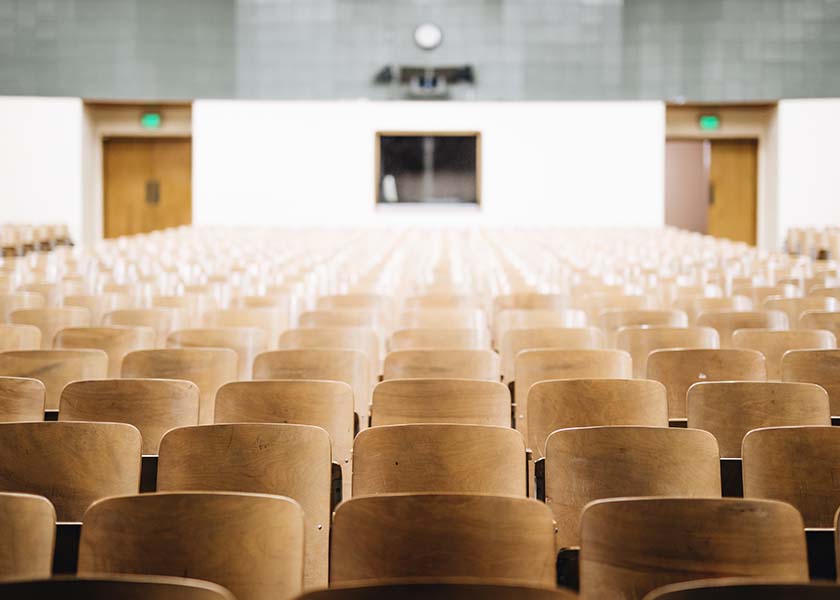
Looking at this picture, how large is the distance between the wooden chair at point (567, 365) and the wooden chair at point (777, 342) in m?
0.83

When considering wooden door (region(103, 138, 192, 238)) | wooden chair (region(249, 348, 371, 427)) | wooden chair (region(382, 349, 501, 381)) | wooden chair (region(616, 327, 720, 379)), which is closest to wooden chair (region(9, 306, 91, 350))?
wooden chair (region(249, 348, 371, 427))

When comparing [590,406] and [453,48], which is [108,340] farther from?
[453,48]

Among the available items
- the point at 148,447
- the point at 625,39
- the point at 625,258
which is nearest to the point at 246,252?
the point at 625,258

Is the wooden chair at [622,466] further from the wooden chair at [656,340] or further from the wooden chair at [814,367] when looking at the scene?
the wooden chair at [656,340]

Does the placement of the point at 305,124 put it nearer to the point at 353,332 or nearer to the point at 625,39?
the point at 625,39

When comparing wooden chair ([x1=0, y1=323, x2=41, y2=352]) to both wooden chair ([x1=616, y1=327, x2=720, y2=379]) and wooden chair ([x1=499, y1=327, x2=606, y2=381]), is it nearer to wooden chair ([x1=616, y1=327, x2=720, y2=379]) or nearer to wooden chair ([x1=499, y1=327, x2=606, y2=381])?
wooden chair ([x1=499, y1=327, x2=606, y2=381])

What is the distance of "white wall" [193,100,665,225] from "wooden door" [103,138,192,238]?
2293 mm

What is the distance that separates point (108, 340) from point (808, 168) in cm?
1684

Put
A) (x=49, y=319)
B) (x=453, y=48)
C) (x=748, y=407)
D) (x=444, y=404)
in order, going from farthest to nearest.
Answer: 1. (x=453, y=48)
2. (x=49, y=319)
3. (x=444, y=404)
4. (x=748, y=407)

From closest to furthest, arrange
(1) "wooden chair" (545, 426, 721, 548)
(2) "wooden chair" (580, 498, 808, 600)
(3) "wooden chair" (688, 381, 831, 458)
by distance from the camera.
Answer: (2) "wooden chair" (580, 498, 808, 600) → (1) "wooden chair" (545, 426, 721, 548) → (3) "wooden chair" (688, 381, 831, 458)

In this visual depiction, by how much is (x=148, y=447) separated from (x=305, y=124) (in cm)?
1603

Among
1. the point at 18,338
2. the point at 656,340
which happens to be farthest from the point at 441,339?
the point at 18,338

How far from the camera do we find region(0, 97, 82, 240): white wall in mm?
18641

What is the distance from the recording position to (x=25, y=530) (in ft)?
6.68
